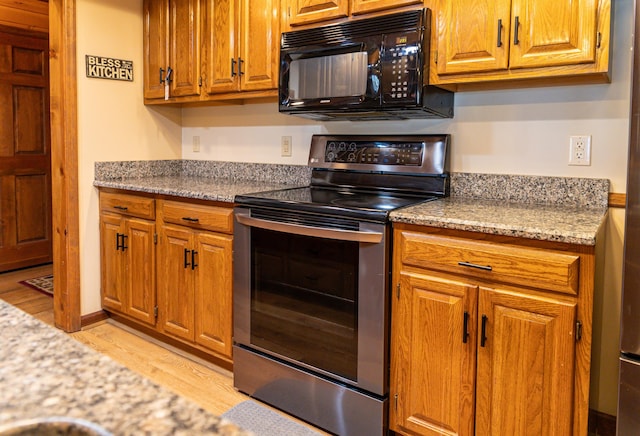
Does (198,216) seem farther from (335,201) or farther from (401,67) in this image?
(401,67)

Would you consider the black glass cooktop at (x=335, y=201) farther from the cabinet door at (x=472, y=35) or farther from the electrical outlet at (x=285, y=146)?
the cabinet door at (x=472, y=35)

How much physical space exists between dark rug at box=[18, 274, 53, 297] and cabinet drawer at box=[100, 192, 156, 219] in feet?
4.07

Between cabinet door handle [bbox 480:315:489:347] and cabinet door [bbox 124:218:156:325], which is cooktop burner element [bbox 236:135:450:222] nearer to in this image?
cabinet door handle [bbox 480:315:489:347]

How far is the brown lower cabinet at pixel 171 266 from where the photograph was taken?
248 cm

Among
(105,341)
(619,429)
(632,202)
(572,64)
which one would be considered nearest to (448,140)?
(572,64)

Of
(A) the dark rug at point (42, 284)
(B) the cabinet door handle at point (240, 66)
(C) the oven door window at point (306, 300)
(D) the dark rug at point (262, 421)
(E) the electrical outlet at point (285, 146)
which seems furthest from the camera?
(A) the dark rug at point (42, 284)

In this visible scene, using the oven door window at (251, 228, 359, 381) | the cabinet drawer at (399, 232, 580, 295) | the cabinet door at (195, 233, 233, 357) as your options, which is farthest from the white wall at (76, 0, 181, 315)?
the cabinet drawer at (399, 232, 580, 295)

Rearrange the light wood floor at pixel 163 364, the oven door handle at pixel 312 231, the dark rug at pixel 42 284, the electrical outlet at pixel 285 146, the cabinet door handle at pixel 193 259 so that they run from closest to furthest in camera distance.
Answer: the oven door handle at pixel 312 231 → the light wood floor at pixel 163 364 → the cabinet door handle at pixel 193 259 → the electrical outlet at pixel 285 146 → the dark rug at pixel 42 284

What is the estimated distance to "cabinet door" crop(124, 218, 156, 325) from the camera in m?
2.86

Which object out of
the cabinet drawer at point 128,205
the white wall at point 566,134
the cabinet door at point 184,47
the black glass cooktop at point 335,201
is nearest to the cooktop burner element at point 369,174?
the black glass cooktop at point 335,201

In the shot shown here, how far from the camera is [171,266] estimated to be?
273 centimetres

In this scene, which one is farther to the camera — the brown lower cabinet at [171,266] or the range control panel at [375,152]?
the brown lower cabinet at [171,266]

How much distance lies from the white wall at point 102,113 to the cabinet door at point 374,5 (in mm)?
1697

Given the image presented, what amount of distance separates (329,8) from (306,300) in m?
1.31
